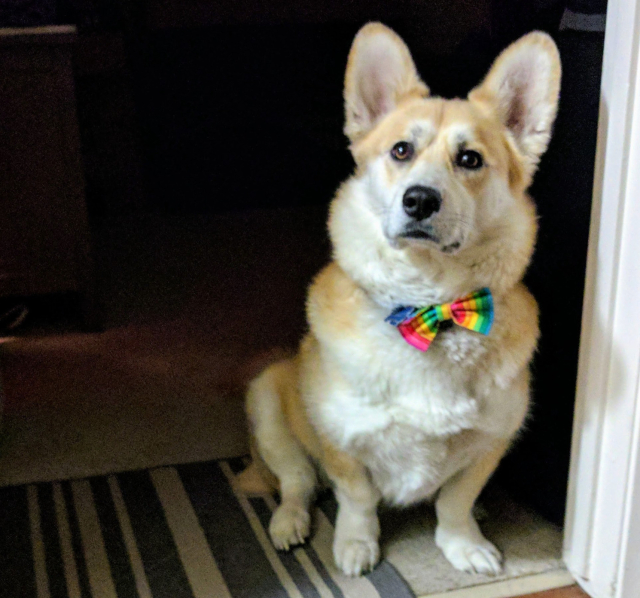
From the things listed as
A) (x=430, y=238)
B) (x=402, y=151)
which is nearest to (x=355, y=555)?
(x=430, y=238)

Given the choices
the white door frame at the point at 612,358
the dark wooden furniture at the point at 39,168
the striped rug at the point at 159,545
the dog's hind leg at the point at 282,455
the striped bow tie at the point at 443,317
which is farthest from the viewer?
the dark wooden furniture at the point at 39,168

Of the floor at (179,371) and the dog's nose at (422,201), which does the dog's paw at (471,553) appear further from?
the dog's nose at (422,201)

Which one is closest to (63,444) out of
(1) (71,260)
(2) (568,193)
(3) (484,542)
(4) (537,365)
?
(1) (71,260)

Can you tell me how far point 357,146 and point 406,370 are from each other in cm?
42

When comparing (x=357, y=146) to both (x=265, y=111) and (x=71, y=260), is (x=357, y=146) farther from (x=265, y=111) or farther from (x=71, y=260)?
(x=265, y=111)

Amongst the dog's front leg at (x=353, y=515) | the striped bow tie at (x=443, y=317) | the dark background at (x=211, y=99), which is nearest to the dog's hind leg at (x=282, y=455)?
the dog's front leg at (x=353, y=515)

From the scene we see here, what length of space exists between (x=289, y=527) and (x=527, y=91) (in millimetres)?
910

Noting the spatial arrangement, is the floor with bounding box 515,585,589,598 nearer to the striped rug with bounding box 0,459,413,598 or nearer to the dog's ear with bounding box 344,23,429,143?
the striped rug with bounding box 0,459,413,598

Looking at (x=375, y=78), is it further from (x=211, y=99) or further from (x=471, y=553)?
(x=211, y=99)

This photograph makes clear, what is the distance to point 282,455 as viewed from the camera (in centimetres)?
143

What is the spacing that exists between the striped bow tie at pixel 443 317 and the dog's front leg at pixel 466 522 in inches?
10.4

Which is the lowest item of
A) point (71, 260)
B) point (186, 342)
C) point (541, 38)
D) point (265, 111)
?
point (186, 342)

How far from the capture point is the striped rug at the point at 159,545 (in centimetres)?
123

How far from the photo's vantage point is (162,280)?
9.87 ft
